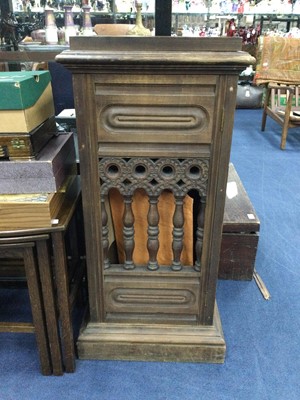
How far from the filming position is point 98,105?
99 cm

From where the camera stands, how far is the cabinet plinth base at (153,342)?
4.25 feet

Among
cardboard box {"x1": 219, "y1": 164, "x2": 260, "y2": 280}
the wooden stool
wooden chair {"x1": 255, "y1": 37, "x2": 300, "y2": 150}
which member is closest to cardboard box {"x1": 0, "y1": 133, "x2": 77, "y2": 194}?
the wooden stool

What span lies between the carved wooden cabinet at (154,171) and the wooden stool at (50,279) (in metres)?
0.08

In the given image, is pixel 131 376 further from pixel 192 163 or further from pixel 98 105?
pixel 98 105

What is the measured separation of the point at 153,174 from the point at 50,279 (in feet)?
1.45

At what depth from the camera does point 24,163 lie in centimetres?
98

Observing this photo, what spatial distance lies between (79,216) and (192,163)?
57 cm

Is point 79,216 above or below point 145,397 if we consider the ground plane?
above

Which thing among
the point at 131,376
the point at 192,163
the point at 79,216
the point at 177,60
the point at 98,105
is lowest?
the point at 131,376

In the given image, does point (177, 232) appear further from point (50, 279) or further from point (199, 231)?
point (50, 279)

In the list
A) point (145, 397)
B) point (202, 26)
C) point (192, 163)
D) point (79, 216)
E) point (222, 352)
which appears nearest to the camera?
point (192, 163)

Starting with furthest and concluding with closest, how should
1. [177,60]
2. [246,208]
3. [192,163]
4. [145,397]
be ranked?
[246,208], [145,397], [192,163], [177,60]

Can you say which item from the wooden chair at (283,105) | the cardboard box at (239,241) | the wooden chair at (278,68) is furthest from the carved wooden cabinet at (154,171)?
the wooden chair at (278,68)

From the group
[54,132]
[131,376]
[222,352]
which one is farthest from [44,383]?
[54,132]
